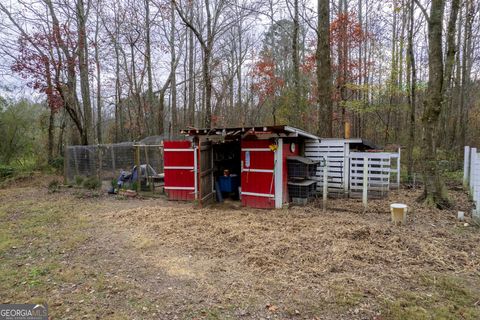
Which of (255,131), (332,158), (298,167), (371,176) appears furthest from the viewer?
(332,158)

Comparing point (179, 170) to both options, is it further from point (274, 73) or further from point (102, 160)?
point (274, 73)

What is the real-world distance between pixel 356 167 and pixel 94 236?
6.64 metres

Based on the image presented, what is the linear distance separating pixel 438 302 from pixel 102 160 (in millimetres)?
9991

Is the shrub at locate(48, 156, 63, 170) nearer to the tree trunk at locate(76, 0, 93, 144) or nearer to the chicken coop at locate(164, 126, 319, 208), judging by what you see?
the tree trunk at locate(76, 0, 93, 144)

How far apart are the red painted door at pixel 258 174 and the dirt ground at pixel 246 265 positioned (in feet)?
2.54

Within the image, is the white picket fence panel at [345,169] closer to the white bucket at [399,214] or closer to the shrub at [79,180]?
the white bucket at [399,214]

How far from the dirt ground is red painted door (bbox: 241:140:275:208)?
0.78 m

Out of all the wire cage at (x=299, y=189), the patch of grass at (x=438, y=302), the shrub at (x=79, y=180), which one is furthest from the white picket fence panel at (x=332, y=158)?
the shrub at (x=79, y=180)

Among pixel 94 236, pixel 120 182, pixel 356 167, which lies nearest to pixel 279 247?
pixel 94 236

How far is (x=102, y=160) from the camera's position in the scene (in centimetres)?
985

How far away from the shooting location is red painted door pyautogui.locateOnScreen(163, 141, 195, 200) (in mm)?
7855

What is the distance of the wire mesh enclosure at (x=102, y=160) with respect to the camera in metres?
9.63

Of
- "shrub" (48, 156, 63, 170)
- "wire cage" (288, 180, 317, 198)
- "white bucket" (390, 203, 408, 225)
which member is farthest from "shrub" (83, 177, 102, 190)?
"white bucket" (390, 203, 408, 225)

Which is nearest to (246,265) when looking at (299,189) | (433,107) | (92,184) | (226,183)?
(299,189)
